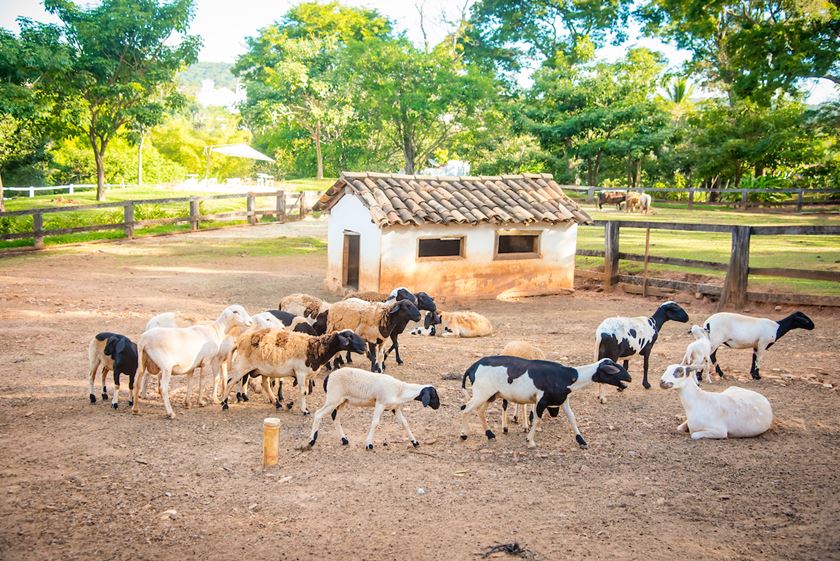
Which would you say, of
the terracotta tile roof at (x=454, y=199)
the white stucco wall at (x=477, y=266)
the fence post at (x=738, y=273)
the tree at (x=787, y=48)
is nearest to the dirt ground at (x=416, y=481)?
the fence post at (x=738, y=273)

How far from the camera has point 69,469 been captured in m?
7.14

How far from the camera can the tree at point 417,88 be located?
129ft

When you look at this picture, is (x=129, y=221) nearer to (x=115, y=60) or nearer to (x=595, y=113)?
(x=115, y=60)

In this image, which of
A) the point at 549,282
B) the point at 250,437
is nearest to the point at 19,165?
the point at 549,282

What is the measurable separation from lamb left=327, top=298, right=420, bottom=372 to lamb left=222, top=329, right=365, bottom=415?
5.97 ft

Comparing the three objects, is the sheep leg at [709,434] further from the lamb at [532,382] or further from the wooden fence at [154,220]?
the wooden fence at [154,220]

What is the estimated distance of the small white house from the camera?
54.9 feet

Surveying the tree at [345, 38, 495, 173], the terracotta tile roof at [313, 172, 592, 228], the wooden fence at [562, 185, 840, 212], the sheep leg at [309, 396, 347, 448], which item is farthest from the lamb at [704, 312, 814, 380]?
the tree at [345, 38, 495, 173]

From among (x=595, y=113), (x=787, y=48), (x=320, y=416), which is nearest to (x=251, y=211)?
(x=595, y=113)

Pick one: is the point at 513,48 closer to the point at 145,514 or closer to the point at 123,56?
the point at 123,56

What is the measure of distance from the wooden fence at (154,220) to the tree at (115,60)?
16.5 ft

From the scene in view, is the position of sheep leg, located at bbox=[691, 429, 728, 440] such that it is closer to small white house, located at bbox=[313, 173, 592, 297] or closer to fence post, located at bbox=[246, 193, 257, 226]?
small white house, located at bbox=[313, 173, 592, 297]

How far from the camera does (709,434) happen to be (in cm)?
809

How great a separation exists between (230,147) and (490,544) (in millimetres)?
45218
